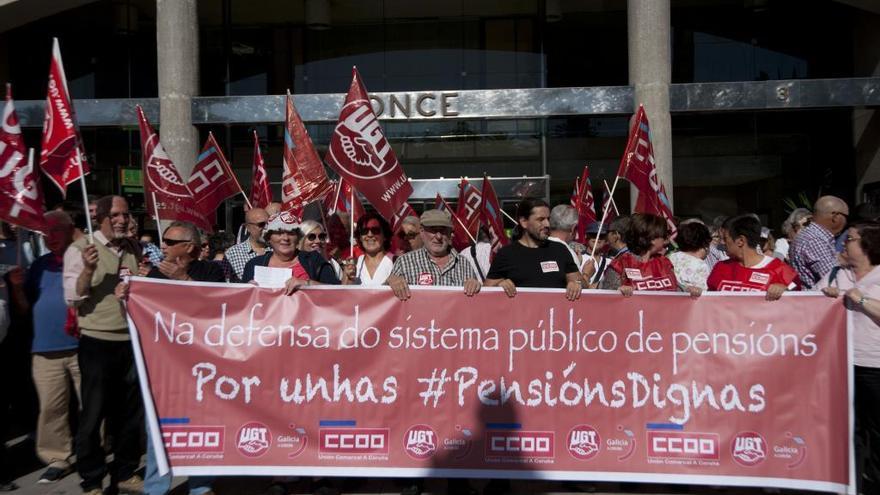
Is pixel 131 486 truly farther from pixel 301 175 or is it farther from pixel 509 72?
pixel 509 72

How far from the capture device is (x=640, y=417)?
511 centimetres

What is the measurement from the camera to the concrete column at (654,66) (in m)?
14.7

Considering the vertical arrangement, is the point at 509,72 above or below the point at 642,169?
above

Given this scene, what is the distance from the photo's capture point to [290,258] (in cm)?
552

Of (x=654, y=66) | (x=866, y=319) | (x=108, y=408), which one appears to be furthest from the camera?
(x=654, y=66)

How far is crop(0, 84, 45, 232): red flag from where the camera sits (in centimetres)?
534

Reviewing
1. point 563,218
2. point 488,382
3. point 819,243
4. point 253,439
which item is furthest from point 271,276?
point 819,243

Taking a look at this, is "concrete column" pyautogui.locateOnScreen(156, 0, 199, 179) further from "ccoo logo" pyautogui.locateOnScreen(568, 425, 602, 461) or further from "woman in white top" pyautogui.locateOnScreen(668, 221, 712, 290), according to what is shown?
"ccoo logo" pyautogui.locateOnScreen(568, 425, 602, 461)

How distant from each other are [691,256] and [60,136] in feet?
14.9

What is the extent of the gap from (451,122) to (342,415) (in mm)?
13414

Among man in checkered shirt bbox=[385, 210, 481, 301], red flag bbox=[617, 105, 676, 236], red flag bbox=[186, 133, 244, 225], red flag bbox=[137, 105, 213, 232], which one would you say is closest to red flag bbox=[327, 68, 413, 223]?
man in checkered shirt bbox=[385, 210, 481, 301]

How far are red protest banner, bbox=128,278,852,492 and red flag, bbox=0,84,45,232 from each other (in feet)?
3.13

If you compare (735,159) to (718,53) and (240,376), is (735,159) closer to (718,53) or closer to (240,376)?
(718,53)

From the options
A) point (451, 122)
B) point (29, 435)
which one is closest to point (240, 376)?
point (29, 435)
